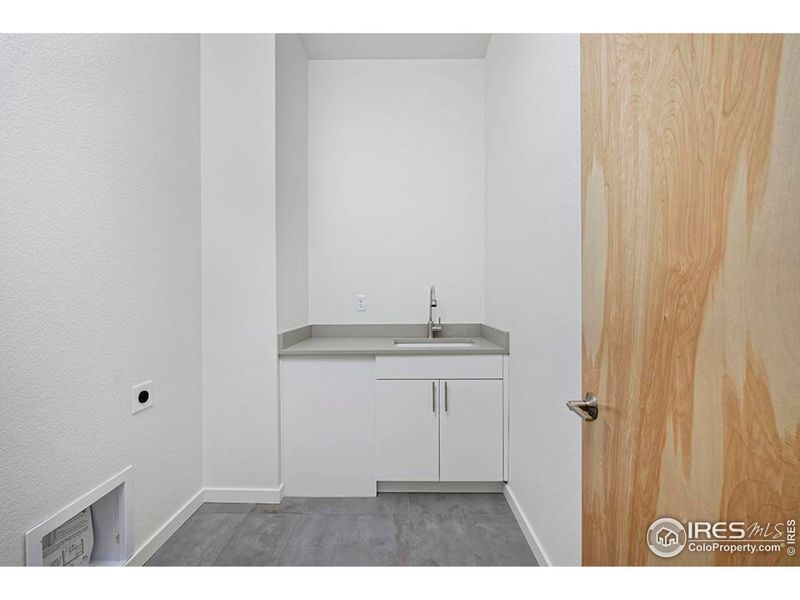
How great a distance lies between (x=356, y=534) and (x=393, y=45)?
272 centimetres

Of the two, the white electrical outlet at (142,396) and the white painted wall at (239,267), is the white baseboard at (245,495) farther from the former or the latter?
the white electrical outlet at (142,396)

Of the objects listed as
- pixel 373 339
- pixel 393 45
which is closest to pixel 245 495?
pixel 373 339

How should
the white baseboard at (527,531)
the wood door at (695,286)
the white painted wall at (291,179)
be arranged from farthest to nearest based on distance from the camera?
the white painted wall at (291,179) → the white baseboard at (527,531) → the wood door at (695,286)

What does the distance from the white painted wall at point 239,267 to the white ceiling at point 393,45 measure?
552 mm

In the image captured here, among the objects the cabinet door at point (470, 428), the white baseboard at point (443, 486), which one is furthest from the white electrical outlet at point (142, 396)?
the cabinet door at point (470, 428)

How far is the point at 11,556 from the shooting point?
4.14 ft

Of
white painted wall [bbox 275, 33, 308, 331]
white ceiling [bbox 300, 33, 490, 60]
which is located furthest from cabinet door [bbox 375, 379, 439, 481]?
white ceiling [bbox 300, 33, 490, 60]

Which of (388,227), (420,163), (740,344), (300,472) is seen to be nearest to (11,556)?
(300,472)

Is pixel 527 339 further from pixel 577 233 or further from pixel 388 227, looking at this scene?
pixel 388 227

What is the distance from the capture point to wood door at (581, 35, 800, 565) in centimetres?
57

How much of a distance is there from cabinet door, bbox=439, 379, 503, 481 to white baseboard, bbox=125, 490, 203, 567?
4.09ft

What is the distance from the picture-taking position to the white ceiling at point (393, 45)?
275 centimetres

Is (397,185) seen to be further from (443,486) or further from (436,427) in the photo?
(443,486)
